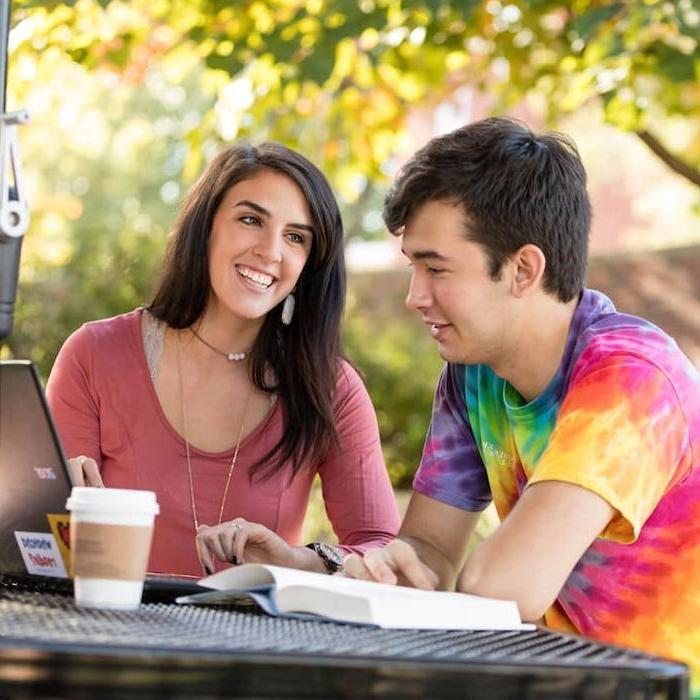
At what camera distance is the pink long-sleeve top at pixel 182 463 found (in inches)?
104

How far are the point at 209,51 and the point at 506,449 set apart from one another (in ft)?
9.38

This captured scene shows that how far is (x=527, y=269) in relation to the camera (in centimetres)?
201

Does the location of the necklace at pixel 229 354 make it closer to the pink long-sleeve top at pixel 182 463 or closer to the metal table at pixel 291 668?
the pink long-sleeve top at pixel 182 463

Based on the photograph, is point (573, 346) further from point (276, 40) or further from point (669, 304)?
point (669, 304)

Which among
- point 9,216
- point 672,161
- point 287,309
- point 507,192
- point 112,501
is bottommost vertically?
point 112,501

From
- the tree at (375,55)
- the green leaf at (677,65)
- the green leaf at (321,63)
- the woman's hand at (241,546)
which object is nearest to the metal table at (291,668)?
the woman's hand at (241,546)

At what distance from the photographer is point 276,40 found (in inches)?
171

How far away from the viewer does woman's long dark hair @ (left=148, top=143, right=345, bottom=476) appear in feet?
8.90

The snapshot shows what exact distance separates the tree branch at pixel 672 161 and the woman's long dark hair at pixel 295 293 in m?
2.35

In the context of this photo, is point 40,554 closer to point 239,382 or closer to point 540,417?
point 540,417

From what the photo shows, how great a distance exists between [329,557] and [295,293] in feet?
2.41

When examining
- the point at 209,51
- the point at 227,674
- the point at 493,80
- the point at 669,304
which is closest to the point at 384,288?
the point at 669,304

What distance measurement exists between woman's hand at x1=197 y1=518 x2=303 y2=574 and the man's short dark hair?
1.66 ft

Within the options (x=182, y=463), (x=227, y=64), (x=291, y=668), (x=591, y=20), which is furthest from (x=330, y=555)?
(x=227, y=64)
